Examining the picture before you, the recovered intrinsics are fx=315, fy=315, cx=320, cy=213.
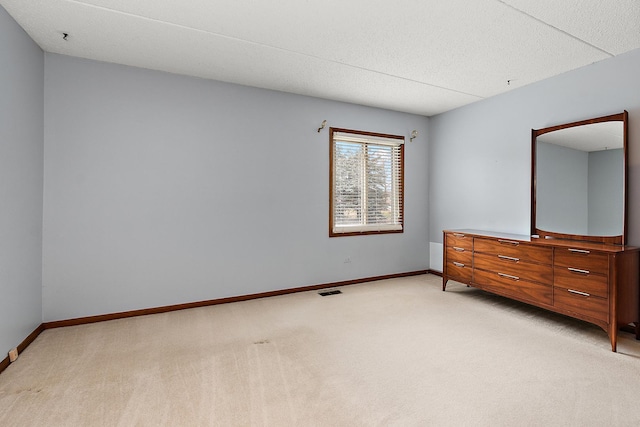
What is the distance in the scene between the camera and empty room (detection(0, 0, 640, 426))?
213 centimetres

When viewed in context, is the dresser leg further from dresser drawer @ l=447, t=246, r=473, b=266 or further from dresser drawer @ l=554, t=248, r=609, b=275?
dresser drawer @ l=447, t=246, r=473, b=266

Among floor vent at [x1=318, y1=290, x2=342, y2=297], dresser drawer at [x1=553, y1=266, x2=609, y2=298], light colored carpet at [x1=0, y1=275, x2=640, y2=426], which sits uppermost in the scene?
dresser drawer at [x1=553, y1=266, x2=609, y2=298]

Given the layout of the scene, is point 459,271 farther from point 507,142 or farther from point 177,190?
point 177,190

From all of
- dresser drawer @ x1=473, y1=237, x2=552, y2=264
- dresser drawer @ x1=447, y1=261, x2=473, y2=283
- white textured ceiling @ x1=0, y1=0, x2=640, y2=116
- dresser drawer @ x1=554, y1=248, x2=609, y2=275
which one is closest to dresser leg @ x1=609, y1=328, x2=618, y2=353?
dresser drawer @ x1=554, y1=248, x2=609, y2=275

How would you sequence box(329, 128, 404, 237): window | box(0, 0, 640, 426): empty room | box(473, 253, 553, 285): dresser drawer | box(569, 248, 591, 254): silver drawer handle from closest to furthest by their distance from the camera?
box(0, 0, 640, 426): empty room
box(569, 248, 591, 254): silver drawer handle
box(473, 253, 553, 285): dresser drawer
box(329, 128, 404, 237): window

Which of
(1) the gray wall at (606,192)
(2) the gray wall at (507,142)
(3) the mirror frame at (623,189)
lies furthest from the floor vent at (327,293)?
(1) the gray wall at (606,192)

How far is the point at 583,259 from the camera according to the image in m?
2.83

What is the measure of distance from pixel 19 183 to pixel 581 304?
4976 mm

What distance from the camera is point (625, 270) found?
8.94 ft

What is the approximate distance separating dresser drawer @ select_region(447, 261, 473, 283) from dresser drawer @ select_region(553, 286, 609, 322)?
1.03 meters

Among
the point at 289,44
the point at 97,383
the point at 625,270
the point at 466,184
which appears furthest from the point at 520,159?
the point at 97,383

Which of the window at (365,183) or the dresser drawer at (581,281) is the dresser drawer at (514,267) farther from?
the window at (365,183)

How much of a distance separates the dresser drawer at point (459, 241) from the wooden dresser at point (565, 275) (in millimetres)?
20

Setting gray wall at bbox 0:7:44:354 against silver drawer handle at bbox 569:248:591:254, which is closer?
gray wall at bbox 0:7:44:354
